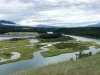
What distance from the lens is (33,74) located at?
509 inches

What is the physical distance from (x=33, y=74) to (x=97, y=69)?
130 inches

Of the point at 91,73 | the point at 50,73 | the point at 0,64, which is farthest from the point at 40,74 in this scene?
the point at 0,64

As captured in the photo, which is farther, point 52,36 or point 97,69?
point 52,36

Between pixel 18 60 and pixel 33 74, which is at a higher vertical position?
pixel 33 74

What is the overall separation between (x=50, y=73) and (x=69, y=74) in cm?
97

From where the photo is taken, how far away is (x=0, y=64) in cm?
4525

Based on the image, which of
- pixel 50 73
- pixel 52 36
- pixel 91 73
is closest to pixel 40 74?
Result: pixel 50 73

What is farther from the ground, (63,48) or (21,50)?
(21,50)

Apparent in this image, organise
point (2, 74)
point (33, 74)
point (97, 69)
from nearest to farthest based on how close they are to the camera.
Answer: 1. point (97, 69)
2. point (33, 74)
3. point (2, 74)

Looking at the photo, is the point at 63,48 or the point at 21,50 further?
the point at 63,48

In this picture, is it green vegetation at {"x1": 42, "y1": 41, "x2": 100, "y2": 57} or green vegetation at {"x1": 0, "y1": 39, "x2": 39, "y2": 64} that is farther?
green vegetation at {"x1": 42, "y1": 41, "x2": 100, "y2": 57}

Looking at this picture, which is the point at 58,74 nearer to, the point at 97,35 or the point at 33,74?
the point at 33,74

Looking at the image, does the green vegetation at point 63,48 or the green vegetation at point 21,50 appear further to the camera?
the green vegetation at point 63,48

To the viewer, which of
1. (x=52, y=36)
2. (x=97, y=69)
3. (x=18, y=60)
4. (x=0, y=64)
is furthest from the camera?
(x=52, y=36)
